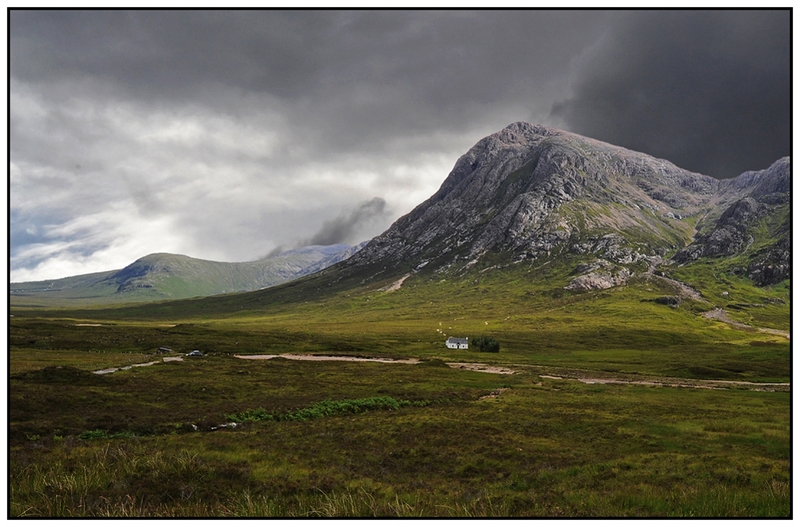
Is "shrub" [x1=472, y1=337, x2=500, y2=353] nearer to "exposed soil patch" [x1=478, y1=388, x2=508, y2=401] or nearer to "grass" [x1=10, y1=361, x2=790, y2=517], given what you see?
"exposed soil patch" [x1=478, y1=388, x2=508, y2=401]

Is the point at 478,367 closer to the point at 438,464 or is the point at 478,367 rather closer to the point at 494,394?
the point at 494,394

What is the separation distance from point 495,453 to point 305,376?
46.1 m

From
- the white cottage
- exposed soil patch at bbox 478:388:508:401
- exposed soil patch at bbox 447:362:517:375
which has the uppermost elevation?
exposed soil patch at bbox 478:388:508:401

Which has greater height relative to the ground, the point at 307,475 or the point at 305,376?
the point at 307,475

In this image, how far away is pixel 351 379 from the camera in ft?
218

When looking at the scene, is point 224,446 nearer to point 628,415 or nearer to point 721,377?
point 628,415

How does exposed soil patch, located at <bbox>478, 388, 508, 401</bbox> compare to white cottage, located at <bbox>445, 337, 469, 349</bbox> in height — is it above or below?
above

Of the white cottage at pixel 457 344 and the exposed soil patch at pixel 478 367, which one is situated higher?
the exposed soil patch at pixel 478 367

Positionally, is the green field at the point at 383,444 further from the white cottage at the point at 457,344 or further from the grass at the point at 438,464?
the white cottage at the point at 457,344

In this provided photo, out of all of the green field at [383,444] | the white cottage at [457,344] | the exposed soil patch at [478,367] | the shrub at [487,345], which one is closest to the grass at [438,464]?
the green field at [383,444]

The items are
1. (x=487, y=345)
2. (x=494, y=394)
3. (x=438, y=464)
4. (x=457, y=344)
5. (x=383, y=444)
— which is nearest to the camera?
(x=438, y=464)

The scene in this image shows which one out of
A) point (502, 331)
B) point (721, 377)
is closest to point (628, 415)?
point (721, 377)

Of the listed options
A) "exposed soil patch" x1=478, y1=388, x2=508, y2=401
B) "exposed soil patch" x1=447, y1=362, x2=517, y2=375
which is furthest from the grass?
"exposed soil patch" x1=447, y1=362, x2=517, y2=375

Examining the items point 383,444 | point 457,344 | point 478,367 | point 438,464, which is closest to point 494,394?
point 383,444
